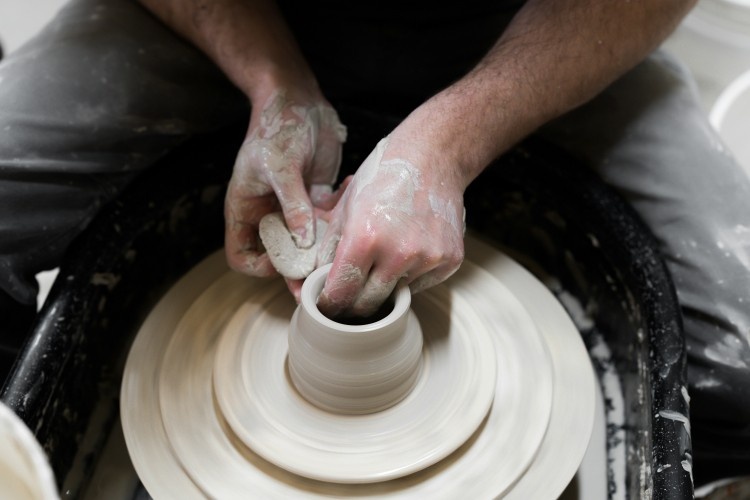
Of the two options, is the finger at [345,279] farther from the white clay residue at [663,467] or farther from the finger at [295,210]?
the white clay residue at [663,467]

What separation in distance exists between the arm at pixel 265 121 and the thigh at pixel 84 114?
0.08 m

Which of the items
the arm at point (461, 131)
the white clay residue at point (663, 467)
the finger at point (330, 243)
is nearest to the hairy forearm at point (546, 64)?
the arm at point (461, 131)

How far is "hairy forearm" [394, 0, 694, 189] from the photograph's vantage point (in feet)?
3.42

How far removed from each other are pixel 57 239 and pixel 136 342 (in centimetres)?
24

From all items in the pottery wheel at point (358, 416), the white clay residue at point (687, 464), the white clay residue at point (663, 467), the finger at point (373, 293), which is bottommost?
the pottery wheel at point (358, 416)

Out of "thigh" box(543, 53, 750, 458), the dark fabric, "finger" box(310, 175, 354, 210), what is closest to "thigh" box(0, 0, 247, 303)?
the dark fabric

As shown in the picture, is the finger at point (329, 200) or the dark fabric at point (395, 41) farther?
the dark fabric at point (395, 41)

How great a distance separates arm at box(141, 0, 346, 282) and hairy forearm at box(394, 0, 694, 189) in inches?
8.1

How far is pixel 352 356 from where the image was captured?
2.85 feet

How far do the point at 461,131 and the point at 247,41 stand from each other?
43 cm

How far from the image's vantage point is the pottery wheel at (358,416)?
906 millimetres

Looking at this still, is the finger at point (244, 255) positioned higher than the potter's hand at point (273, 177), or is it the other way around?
the potter's hand at point (273, 177)

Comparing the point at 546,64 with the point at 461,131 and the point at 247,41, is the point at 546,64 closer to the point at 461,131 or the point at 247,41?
the point at 461,131

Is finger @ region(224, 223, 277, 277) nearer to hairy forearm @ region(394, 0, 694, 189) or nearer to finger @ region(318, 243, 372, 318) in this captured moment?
finger @ region(318, 243, 372, 318)
